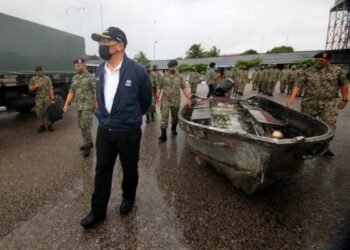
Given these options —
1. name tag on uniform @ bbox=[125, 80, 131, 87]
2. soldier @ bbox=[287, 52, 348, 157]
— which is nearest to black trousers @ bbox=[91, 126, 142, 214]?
name tag on uniform @ bbox=[125, 80, 131, 87]

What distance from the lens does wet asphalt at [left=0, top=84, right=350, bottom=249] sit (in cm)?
214

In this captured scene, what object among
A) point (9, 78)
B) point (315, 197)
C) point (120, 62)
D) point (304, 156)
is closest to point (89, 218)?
point (120, 62)

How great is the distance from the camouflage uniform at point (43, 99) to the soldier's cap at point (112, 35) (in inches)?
168

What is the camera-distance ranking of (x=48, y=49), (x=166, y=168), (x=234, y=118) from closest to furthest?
1. (x=166, y=168)
2. (x=234, y=118)
3. (x=48, y=49)

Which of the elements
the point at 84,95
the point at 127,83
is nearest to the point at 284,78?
the point at 84,95

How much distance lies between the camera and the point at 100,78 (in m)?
2.24

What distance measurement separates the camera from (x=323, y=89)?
151 inches

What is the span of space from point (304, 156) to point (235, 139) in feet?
2.61

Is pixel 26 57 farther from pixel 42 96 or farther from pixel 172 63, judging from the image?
pixel 172 63

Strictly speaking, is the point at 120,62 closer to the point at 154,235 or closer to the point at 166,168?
the point at 154,235

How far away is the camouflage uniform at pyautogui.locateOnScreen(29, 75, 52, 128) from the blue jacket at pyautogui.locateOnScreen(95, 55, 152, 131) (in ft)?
13.8

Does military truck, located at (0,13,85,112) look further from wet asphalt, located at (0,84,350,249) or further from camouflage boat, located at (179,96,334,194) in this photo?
camouflage boat, located at (179,96,334,194)

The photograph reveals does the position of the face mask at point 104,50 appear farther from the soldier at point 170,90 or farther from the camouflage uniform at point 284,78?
the camouflage uniform at point 284,78

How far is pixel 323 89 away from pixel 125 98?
→ 3.42 m
